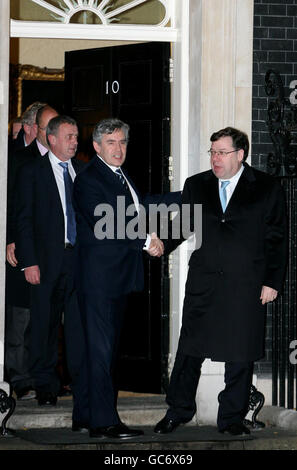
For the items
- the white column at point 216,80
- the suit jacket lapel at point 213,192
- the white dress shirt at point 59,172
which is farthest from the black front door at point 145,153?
the suit jacket lapel at point 213,192

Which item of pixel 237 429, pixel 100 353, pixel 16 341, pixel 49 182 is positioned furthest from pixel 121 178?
pixel 16 341

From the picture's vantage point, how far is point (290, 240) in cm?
767

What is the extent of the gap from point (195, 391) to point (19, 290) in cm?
170

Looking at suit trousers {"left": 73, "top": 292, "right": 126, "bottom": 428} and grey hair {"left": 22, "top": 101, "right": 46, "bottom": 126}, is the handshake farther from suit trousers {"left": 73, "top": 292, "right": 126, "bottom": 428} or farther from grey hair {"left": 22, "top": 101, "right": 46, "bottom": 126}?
grey hair {"left": 22, "top": 101, "right": 46, "bottom": 126}

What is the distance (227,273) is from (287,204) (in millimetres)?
767

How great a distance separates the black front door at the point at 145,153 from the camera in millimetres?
8328

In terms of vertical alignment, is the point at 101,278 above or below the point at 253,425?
above

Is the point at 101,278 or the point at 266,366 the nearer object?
the point at 101,278

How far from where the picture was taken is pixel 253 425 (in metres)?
7.54

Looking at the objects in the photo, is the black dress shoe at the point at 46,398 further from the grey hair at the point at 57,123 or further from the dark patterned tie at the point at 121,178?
the grey hair at the point at 57,123
